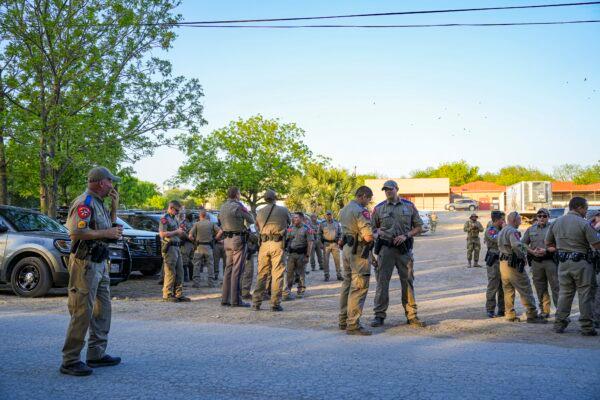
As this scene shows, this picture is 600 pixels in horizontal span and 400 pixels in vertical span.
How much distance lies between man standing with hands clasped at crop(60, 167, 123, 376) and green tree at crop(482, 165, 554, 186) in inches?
4399

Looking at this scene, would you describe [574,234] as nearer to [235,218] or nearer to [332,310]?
[332,310]

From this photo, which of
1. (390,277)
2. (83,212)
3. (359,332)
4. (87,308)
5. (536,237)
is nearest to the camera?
(87,308)

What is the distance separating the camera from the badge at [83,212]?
18.8 feet

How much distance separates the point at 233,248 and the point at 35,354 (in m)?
4.54

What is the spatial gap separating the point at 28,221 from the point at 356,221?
25.1 feet

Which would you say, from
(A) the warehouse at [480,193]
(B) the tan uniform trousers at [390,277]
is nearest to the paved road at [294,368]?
(B) the tan uniform trousers at [390,277]

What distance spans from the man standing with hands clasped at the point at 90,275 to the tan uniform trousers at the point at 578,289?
5764mm

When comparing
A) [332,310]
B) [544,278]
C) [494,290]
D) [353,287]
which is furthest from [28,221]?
[544,278]

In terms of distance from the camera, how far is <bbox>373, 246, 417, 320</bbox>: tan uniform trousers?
838 cm

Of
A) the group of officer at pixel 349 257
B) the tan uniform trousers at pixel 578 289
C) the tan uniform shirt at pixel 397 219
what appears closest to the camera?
the group of officer at pixel 349 257

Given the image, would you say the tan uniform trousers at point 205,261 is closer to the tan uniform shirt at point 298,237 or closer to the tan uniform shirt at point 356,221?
the tan uniform shirt at point 298,237

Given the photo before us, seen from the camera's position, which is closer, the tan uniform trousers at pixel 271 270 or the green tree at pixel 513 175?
the tan uniform trousers at pixel 271 270

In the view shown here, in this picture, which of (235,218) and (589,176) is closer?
(235,218)

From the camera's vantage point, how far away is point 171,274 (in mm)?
11016
